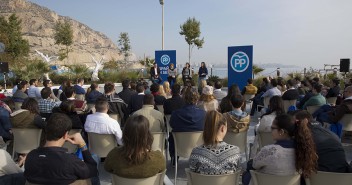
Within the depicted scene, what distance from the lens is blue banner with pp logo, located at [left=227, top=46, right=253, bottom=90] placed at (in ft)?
34.6

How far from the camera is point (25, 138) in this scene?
4289mm

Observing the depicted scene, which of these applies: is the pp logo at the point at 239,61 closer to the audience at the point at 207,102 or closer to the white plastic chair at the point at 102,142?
the audience at the point at 207,102

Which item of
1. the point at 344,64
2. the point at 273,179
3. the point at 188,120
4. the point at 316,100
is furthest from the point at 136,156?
the point at 344,64

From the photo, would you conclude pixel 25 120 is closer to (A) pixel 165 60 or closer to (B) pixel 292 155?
(B) pixel 292 155

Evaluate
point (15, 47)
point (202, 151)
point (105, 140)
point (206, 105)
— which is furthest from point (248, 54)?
point (15, 47)

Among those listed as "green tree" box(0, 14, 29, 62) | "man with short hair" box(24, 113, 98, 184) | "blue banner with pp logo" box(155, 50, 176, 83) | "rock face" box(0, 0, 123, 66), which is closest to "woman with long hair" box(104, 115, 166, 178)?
"man with short hair" box(24, 113, 98, 184)

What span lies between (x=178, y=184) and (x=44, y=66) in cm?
1867

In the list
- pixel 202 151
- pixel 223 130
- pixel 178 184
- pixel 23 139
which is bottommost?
pixel 178 184

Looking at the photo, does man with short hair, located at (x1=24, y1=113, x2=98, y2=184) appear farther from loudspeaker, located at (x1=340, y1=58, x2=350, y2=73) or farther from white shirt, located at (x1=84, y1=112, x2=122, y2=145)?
loudspeaker, located at (x1=340, y1=58, x2=350, y2=73)

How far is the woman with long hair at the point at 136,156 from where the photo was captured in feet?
7.97

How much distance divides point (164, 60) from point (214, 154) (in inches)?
508

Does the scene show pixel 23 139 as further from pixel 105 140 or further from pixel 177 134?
pixel 177 134

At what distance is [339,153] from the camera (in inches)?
108

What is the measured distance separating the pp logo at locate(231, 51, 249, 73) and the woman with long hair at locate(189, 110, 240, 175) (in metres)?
8.26
